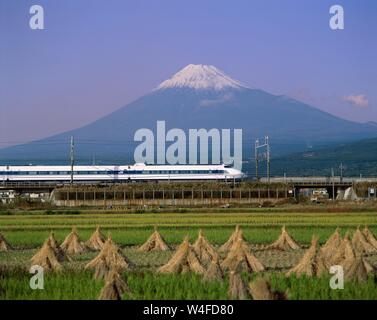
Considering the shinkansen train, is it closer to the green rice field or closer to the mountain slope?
the green rice field

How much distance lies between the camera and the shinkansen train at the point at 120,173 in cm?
6888

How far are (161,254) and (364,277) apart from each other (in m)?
6.99

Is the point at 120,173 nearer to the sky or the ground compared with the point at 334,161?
nearer to the ground

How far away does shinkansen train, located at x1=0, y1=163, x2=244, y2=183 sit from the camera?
6888 cm

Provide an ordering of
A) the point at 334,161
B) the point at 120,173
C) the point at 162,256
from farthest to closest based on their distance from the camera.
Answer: the point at 334,161
the point at 120,173
the point at 162,256

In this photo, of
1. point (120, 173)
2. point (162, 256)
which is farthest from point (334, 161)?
point (162, 256)

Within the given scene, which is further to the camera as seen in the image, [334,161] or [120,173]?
[334,161]

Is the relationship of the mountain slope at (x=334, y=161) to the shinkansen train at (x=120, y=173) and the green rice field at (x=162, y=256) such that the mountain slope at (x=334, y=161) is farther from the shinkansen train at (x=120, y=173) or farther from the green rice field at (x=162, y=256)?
the green rice field at (x=162, y=256)

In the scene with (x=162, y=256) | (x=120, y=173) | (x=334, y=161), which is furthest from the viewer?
(x=334, y=161)

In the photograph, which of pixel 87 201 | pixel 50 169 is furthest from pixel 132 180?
pixel 87 201

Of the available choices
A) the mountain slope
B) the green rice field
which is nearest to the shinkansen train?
the green rice field

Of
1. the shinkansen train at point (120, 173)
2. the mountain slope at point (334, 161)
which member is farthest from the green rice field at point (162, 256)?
the mountain slope at point (334, 161)

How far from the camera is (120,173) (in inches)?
2776

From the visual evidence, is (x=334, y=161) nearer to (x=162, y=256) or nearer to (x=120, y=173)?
(x=120, y=173)
